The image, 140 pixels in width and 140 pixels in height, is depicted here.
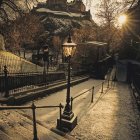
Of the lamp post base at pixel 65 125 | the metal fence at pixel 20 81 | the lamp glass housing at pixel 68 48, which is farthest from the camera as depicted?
the metal fence at pixel 20 81

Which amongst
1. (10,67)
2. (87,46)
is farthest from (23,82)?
(87,46)

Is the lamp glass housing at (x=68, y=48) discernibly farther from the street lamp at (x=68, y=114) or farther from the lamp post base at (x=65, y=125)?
the lamp post base at (x=65, y=125)

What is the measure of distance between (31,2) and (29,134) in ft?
44.1

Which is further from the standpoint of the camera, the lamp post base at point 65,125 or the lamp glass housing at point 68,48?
the lamp post base at point 65,125

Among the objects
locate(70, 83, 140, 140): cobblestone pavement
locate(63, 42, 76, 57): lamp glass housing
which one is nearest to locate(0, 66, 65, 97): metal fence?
locate(63, 42, 76, 57): lamp glass housing

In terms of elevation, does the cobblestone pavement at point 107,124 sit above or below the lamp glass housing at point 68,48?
below

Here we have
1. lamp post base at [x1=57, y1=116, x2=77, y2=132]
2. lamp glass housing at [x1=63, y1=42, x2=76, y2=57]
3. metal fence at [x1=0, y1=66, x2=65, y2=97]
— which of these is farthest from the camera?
metal fence at [x1=0, y1=66, x2=65, y2=97]

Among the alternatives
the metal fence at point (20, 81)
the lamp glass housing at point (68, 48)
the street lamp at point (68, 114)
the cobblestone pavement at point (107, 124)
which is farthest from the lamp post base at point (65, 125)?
the metal fence at point (20, 81)

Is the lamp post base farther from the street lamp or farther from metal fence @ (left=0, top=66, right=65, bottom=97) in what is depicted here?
metal fence @ (left=0, top=66, right=65, bottom=97)

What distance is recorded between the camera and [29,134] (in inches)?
221

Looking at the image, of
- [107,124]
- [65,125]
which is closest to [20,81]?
[65,125]

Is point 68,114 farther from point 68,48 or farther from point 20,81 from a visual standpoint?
point 20,81

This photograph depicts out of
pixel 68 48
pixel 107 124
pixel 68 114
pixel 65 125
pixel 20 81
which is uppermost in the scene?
pixel 68 48

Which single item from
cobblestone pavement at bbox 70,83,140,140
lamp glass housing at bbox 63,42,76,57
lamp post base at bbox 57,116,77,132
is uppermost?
lamp glass housing at bbox 63,42,76,57
